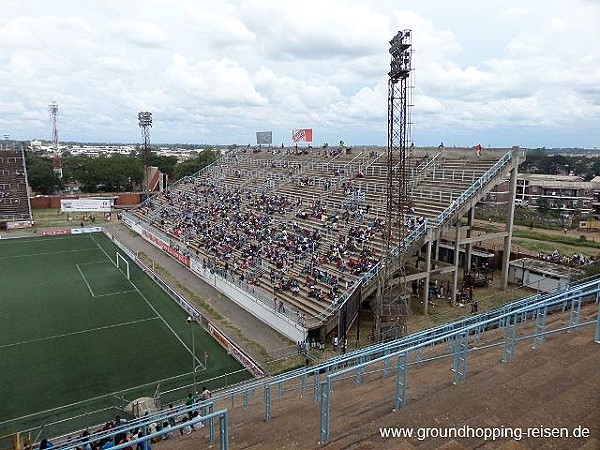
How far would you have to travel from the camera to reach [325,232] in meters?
33.6

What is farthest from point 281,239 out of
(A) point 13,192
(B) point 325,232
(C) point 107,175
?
(C) point 107,175

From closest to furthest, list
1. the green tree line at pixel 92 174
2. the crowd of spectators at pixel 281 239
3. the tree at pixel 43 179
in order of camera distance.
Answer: the crowd of spectators at pixel 281 239
the tree at pixel 43 179
the green tree line at pixel 92 174

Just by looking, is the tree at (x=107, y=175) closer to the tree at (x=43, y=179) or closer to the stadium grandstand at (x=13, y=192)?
the tree at (x=43, y=179)

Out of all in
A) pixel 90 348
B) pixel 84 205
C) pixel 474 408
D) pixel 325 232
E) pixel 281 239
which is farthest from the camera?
pixel 84 205

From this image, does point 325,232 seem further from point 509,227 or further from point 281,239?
point 509,227

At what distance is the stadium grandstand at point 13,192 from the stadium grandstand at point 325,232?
20.5 m

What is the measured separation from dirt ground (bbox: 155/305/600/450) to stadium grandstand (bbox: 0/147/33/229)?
2376 inches

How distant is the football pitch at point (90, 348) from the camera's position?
60.7 feet

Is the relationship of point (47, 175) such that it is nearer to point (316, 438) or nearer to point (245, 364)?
point (245, 364)

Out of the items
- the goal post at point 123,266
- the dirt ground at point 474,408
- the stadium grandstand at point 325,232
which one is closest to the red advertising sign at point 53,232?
the stadium grandstand at point 325,232

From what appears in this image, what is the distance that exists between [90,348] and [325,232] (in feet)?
55.9

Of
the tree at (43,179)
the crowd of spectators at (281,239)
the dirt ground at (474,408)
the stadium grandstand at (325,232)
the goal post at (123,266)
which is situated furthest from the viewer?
the tree at (43,179)

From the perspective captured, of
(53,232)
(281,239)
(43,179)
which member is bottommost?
(53,232)

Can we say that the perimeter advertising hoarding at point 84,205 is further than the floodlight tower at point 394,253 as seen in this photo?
Yes
